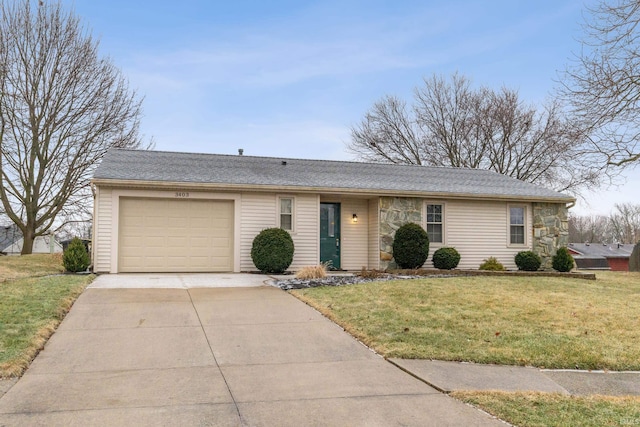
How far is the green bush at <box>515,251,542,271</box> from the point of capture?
1650 cm

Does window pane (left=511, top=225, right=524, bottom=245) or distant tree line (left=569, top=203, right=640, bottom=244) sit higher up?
distant tree line (left=569, top=203, right=640, bottom=244)

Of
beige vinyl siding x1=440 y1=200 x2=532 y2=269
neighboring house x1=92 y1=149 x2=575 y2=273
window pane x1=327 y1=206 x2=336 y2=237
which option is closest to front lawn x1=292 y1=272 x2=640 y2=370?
neighboring house x1=92 y1=149 x2=575 y2=273

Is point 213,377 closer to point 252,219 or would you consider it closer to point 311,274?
point 311,274

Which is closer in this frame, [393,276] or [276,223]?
[393,276]

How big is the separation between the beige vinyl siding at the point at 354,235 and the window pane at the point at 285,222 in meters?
1.86

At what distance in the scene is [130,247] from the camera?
1411 cm

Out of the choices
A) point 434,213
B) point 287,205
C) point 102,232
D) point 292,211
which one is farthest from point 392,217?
point 102,232

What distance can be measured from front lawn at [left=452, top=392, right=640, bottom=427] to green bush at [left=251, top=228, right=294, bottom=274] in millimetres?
9513

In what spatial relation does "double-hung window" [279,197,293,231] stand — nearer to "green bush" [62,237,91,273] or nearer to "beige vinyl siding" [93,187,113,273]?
"beige vinyl siding" [93,187,113,273]

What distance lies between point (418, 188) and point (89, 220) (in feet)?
53.3

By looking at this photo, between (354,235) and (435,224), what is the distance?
261 cm

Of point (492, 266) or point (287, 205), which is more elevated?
point (287, 205)

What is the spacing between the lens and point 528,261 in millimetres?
16484

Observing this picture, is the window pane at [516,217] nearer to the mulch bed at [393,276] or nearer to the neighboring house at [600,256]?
the mulch bed at [393,276]
